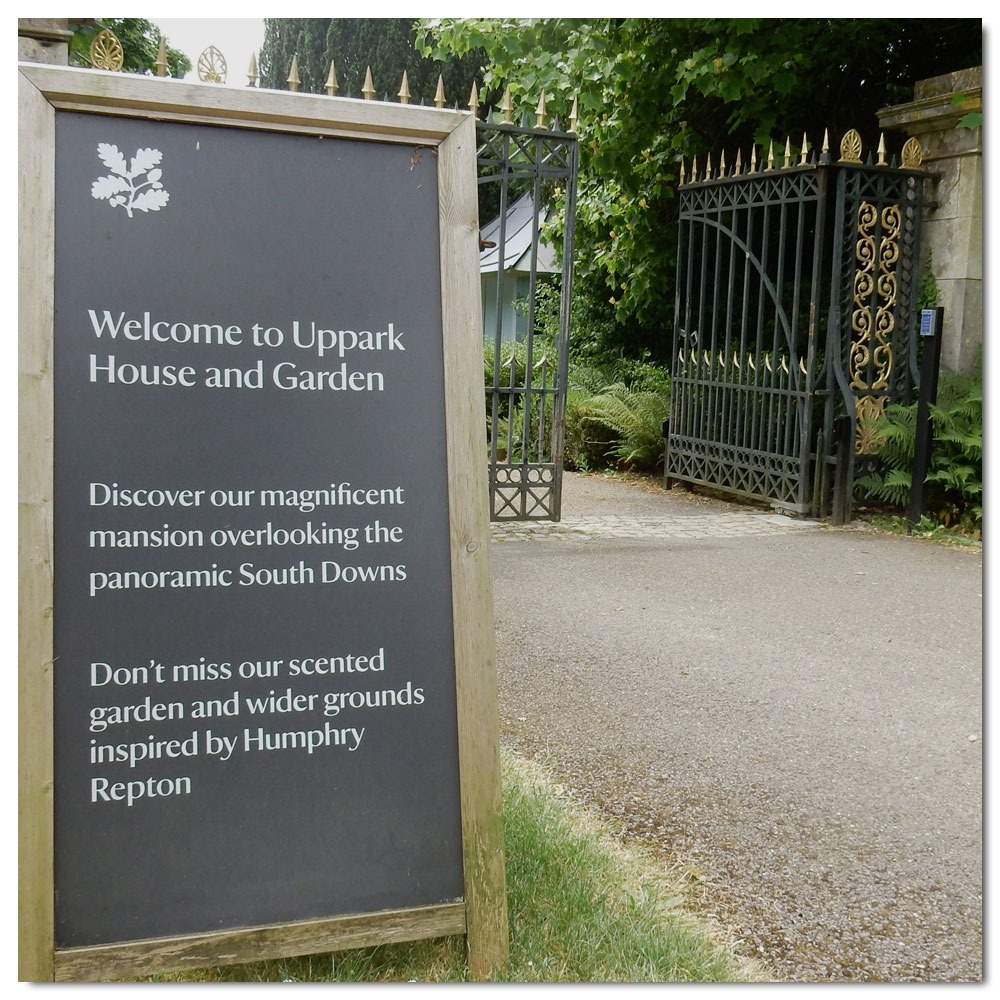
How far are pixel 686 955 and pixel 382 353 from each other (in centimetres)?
167

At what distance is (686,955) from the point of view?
2.62 meters

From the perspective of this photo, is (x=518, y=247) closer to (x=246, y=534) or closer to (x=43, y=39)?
(x=43, y=39)

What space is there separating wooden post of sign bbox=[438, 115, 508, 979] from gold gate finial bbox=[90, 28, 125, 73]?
177 inches

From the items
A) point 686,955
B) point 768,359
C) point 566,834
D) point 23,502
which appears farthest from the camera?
point 768,359

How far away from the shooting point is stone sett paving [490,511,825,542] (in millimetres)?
8883

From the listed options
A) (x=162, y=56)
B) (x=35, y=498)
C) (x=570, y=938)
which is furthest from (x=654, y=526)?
(x=35, y=498)

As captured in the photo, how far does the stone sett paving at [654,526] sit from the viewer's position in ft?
29.1

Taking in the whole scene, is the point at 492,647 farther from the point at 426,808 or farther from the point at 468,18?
the point at 468,18

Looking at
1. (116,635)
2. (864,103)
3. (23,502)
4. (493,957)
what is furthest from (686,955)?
(864,103)

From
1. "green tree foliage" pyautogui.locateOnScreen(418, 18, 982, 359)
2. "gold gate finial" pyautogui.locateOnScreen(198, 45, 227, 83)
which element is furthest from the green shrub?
"gold gate finial" pyautogui.locateOnScreen(198, 45, 227, 83)

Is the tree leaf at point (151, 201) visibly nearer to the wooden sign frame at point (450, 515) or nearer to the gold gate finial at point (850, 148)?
the wooden sign frame at point (450, 515)

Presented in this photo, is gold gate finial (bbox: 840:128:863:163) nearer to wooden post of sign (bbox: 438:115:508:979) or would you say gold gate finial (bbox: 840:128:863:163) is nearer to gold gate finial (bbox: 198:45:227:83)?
gold gate finial (bbox: 198:45:227:83)

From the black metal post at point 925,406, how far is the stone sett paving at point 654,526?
2.70ft

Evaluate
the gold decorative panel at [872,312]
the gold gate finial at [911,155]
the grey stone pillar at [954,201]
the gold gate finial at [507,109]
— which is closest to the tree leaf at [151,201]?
the gold gate finial at [507,109]
